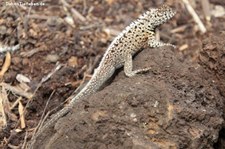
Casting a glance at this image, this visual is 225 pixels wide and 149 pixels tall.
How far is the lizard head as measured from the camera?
20.2ft

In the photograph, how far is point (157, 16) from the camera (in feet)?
20.3

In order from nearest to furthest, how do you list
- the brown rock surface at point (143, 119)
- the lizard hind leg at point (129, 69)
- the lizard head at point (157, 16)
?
the brown rock surface at point (143, 119)
the lizard hind leg at point (129, 69)
the lizard head at point (157, 16)

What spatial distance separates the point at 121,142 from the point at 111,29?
12.4 feet

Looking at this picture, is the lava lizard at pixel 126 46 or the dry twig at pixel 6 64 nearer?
the lava lizard at pixel 126 46

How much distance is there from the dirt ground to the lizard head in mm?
502

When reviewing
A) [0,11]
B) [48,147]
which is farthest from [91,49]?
[48,147]

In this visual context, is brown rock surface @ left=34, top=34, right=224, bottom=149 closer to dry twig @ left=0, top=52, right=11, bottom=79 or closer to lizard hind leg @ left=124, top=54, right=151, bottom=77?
lizard hind leg @ left=124, top=54, right=151, bottom=77

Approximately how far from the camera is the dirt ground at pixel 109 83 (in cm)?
426

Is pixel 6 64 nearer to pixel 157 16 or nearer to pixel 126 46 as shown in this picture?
pixel 126 46

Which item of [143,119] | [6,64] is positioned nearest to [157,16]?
[6,64]

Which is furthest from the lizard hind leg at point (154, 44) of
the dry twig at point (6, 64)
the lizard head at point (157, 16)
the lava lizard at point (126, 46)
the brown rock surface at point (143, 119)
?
the dry twig at point (6, 64)

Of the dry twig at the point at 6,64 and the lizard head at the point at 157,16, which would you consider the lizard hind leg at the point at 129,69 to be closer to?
the lizard head at the point at 157,16

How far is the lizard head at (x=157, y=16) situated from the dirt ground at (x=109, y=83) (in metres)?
0.50

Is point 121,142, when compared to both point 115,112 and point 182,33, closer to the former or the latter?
point 115,112
